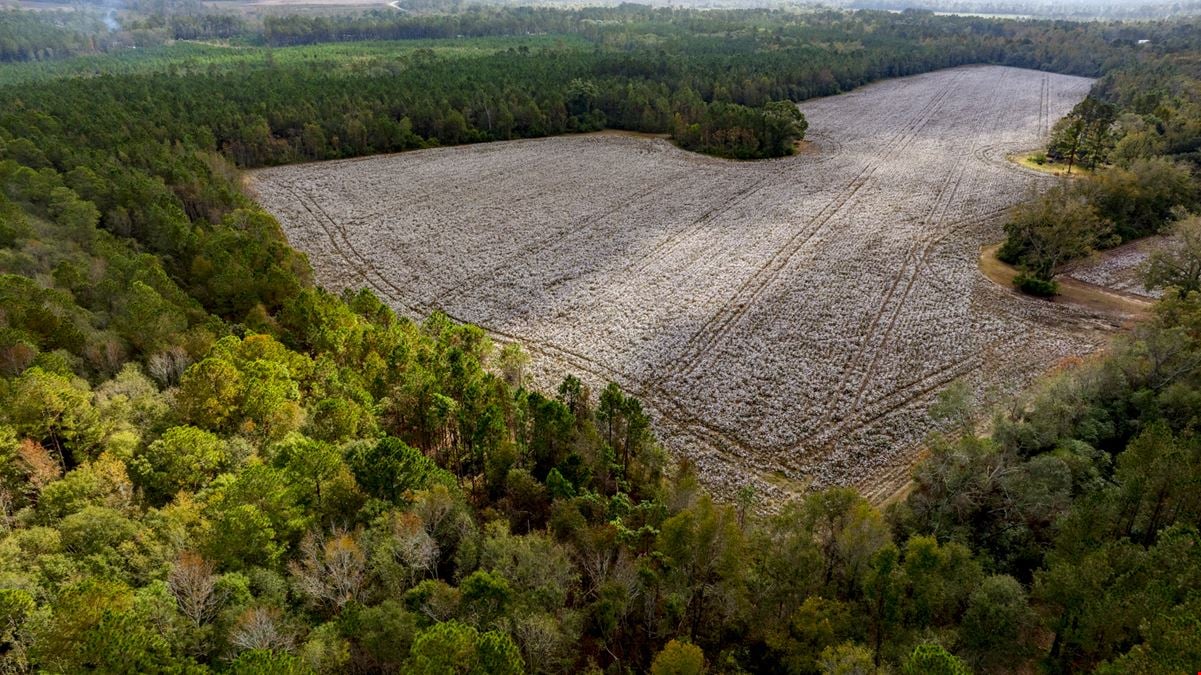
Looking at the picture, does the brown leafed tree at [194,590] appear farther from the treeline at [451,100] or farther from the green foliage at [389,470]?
the treeline at [451,100]

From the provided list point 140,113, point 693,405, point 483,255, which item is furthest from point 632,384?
point 140,113

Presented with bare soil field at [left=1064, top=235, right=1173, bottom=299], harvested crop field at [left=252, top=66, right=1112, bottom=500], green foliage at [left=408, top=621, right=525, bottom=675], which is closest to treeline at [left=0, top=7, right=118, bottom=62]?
harvested crop field at [left=252, top=66, right=1112, bottom=500]

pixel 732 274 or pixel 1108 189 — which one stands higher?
pixel 1108 189

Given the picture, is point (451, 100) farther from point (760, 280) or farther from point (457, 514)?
point (457, 514)

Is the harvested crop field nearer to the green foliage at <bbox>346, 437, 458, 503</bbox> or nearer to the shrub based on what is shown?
the shrub

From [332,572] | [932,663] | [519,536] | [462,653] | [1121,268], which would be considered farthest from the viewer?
[1121,268]

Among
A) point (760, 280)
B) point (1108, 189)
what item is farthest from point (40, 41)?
point (1108, 189)

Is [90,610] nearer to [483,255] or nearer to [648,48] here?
[483,255]
